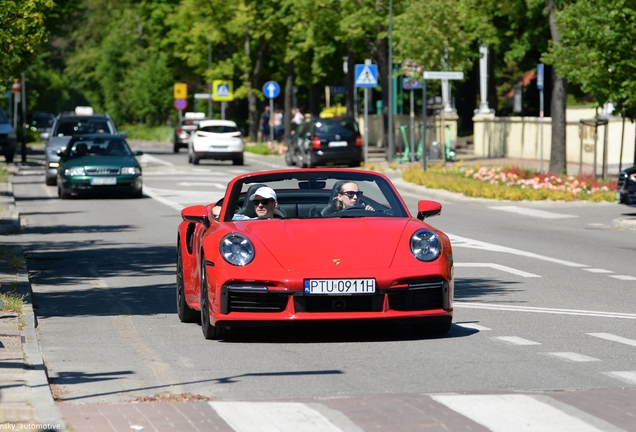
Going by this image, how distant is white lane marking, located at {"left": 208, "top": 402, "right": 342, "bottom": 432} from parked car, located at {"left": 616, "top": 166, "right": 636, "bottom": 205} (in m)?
18.8

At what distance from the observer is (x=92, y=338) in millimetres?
11047

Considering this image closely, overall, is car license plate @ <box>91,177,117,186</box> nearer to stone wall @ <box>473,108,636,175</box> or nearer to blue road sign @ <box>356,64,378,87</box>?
stone wall @ <box>473,108,636,175</box>

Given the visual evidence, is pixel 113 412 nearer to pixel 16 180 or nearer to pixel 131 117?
pixel 16 180

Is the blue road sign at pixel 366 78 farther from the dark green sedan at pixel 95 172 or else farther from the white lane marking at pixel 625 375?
the white lane marking at pixel 625 375

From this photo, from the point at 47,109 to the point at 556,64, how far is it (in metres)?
124

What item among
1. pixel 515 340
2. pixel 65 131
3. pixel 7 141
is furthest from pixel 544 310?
pixel 7 141

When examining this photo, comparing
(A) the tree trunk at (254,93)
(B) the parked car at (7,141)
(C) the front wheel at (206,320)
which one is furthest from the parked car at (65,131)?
(A) the tree trunk at (254,93)

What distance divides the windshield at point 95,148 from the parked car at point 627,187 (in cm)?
1219

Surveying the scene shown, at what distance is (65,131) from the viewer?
40438mm

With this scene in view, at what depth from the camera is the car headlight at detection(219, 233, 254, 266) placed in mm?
10430

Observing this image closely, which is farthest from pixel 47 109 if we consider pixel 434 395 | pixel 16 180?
pixel 434 395

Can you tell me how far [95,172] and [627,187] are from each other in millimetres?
12245

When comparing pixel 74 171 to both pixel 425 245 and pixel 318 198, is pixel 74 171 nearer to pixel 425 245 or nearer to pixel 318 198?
pixel 318 198

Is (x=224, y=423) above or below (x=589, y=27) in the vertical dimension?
below
